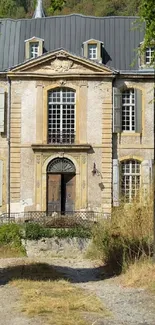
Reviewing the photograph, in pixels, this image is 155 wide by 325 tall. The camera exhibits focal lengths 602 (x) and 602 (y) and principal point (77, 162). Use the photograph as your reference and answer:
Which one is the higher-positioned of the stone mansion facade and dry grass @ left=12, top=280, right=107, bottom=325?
the stone mansion facade

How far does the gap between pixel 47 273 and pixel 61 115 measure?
14042 mm

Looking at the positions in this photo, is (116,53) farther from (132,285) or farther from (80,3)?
(80,3)

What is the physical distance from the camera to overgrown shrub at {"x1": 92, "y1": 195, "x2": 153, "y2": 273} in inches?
621

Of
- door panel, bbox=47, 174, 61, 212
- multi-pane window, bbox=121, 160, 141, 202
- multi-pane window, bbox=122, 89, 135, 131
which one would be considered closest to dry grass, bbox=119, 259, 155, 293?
door panel, bbox=47, 174, 61, 212

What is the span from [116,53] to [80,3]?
51603 mm

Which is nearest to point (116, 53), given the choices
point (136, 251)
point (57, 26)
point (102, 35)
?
point (102, 35)

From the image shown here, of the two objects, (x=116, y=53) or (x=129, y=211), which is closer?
(x=129, y=211)

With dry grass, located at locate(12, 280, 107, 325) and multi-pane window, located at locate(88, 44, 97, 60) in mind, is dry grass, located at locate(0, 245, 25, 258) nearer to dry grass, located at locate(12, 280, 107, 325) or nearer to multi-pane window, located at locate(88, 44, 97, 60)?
dry grass, located at locate(12, 280, 107, 325)

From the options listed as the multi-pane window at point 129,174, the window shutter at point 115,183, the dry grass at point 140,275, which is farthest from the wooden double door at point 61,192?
the dry grass at point 140,275

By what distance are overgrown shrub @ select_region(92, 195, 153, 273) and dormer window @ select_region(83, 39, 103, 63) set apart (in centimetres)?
1270

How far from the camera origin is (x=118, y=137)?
28.6m

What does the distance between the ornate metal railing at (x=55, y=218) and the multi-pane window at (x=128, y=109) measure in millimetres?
4791

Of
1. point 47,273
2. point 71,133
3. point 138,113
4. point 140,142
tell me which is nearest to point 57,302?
point 47,273

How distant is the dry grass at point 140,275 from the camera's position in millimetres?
13195
